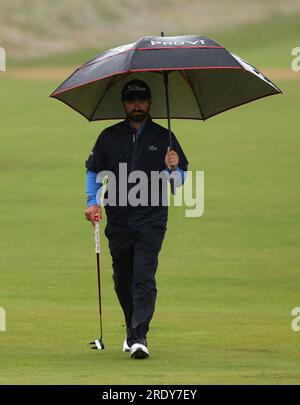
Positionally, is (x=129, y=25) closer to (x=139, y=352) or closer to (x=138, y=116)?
(x=138, y=116)

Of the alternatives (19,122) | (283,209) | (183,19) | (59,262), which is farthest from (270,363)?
(183,19)

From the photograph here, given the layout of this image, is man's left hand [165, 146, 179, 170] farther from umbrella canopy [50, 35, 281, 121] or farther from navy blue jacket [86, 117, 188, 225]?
umbrella canopy [50, 35, 281, 121]

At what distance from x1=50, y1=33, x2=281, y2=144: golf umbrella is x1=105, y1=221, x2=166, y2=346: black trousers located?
3.79 ft

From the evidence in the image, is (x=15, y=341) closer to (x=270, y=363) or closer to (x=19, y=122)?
(x=270, y=363)

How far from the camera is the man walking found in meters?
11.1

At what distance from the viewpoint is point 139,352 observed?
422 inches

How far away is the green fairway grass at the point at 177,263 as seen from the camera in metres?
10.5

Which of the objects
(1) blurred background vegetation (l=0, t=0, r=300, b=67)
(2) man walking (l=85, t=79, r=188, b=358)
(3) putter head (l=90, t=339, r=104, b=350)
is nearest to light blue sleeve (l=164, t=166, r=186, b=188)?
(2) man walking (l=85, t=79, r=188, b=358)

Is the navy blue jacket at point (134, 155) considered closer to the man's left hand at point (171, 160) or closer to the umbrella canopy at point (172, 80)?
the man's left hand at point (171, 160)

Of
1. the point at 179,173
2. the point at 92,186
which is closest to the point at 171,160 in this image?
the point at 179,173

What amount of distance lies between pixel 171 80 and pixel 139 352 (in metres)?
2.62
